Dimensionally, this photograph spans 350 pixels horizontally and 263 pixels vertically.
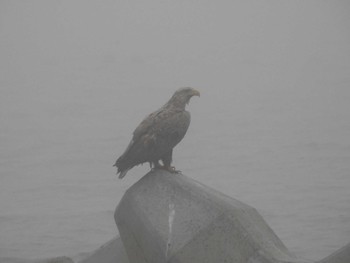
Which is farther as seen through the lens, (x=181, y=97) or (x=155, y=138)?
(x=181, y=97)

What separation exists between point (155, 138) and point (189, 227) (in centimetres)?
151

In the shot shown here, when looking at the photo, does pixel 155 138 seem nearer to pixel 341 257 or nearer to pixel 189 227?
pixel 189 227

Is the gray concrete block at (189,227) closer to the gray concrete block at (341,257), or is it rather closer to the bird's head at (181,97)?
the gray concrete block at (341,257)

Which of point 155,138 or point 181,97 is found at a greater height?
point 181,97

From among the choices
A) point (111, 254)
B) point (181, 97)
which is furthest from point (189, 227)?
point (111, 254)

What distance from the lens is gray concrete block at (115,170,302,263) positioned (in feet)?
23.1

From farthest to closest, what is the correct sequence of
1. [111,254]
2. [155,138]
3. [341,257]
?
[111,254] → [155,138] → [341,257]

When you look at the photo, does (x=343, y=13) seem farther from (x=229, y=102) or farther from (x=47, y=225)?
(x=47, y=225)

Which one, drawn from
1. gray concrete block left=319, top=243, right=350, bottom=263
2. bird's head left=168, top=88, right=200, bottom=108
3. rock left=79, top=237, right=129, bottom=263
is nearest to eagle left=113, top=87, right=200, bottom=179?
bird's head left=168, top=88, right=200, bottom=108

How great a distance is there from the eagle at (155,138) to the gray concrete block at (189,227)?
0.46m

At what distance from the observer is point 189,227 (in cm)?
723

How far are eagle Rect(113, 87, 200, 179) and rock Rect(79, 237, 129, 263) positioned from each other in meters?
1.36

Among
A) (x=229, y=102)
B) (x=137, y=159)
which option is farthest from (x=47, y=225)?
(x=229, y=102)

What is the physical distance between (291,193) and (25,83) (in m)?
43.7
